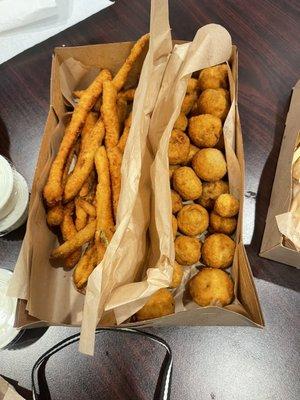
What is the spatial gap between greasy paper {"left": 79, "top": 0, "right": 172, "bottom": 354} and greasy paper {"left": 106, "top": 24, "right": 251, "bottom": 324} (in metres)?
0.02

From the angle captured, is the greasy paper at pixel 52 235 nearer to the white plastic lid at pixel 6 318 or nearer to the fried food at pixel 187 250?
the white plastic lid at pixel 6 318

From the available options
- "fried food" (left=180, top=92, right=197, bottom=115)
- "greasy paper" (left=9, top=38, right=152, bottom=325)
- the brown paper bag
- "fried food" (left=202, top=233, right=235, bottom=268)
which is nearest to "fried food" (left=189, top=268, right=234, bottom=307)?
"fried food" (left=202, top=233, right=235, bottom=268)

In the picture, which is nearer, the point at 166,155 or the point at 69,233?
the point at 166,155

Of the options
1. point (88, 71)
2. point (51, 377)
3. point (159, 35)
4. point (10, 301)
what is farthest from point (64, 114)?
point (51, 377)

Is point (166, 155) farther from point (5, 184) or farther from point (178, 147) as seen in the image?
point (5, 184)

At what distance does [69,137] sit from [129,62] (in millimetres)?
199

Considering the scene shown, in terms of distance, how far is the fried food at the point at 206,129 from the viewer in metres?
0.81

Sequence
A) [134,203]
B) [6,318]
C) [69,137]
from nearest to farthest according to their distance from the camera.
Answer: [134,203] → [6,318] → [69,137]

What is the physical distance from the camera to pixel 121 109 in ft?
2.94

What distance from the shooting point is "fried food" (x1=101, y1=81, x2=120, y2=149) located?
0.82 metres

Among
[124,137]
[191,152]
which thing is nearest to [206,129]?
[191,152]

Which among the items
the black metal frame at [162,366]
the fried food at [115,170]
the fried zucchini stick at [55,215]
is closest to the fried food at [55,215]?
the fried zucchini stick at [55,215]

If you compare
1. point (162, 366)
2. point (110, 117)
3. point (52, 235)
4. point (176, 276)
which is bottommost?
point (162, 366)

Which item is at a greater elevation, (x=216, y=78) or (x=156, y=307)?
(x=216, y=78)
